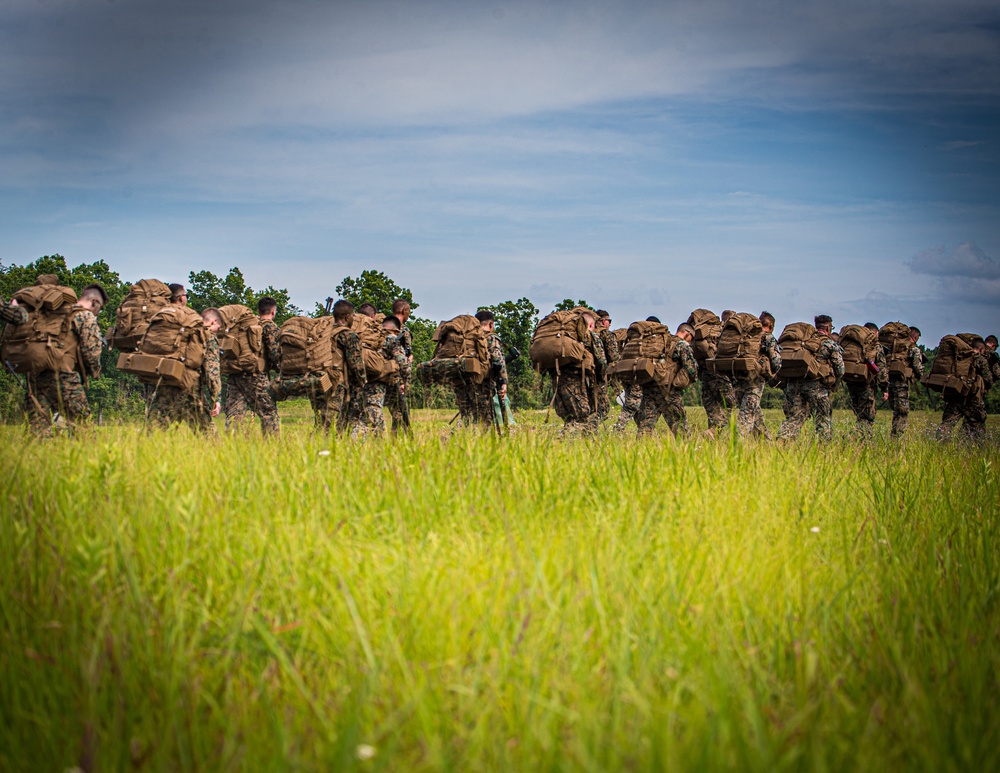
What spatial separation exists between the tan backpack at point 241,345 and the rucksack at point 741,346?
302 inches

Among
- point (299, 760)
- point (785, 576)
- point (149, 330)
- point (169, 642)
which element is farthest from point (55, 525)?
point (149, 330)

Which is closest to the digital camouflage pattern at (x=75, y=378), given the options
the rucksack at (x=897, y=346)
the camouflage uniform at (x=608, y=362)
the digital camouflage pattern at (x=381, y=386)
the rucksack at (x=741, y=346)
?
the digital camouflage pattern at (x=381, y=386)

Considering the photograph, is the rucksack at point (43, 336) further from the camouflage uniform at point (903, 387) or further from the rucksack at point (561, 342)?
the camouflage uniform at point (903, 387)

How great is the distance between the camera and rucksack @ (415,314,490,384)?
14477mm

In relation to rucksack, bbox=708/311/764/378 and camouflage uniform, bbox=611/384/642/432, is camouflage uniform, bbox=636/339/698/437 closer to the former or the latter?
camouflage uniform, bbox=611/384/642/432

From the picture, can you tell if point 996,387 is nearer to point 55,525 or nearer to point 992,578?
point 992,578

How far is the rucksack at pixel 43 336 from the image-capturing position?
11.8m

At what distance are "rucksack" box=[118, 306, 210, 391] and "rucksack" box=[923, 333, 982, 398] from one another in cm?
1402

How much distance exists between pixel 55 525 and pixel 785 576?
4.02m

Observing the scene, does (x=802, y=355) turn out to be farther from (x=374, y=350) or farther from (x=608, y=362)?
(x=374, y=350)

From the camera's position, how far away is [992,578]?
5223 millimetres

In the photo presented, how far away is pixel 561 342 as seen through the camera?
14547 mm

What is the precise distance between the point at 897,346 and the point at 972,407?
2318mm

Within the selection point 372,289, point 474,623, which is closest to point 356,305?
point 372,289
